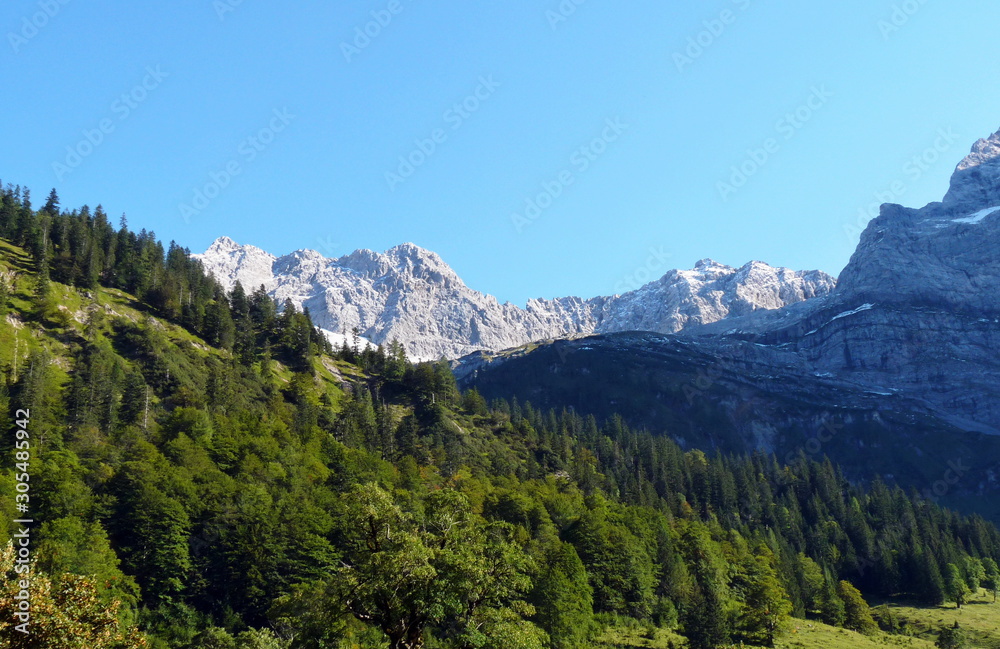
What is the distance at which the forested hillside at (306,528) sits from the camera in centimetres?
3625

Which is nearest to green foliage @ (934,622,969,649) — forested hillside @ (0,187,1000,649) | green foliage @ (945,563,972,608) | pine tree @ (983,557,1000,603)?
forested hillside @ (0,187,1000,649)

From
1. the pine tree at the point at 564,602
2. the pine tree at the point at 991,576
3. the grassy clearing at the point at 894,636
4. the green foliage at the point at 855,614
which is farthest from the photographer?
Answer: the pine tree at the point at 991,576

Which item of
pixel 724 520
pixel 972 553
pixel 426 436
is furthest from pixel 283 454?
pixel 972 553

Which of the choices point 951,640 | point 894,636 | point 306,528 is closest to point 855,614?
point 894,636

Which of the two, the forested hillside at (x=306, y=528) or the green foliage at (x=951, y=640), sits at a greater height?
the forested hillside at (x=306, y=528)

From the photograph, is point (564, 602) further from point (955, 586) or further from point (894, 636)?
point (955, 586)

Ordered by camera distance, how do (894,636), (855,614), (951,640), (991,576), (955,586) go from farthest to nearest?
1. (991,576)
2. (955,586)
3. (855,614)
4. (894,636)
5. (951,640)

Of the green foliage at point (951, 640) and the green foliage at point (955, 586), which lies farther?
the green foliage at point (955, 586)

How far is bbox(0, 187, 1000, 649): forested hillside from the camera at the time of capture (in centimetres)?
3625

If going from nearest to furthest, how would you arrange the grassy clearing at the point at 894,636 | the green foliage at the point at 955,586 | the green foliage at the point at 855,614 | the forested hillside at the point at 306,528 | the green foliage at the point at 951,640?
1. the forested hillside at the point at 306,528
2. the grassy clearing at the point at 894,636
3. the green foliage at the point at 951,640
4. the green foliage at the point at 855,614
5. the green foliage at the point at 955,586

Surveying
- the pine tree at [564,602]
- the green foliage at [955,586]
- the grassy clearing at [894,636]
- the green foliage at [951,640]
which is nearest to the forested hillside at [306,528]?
the pine tree at [564,602]

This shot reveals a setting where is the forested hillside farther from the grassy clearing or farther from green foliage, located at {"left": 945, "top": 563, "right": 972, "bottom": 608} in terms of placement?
the grassy clearing

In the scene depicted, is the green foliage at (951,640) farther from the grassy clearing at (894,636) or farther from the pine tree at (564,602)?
the pine tree at (564,602)

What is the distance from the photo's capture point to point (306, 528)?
350 ft
